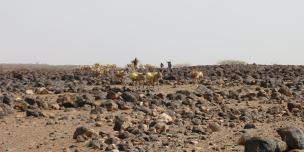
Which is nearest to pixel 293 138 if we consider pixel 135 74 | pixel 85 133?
pixel 85 133

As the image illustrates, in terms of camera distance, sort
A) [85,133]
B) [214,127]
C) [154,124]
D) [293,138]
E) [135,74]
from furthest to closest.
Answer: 1. [135,74]
2. [154,124]
3. [214,127]
4. [85,133]
5. [293,138]

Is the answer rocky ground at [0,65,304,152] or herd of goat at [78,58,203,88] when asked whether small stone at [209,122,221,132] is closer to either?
rocky ground at [0,65,304,152]

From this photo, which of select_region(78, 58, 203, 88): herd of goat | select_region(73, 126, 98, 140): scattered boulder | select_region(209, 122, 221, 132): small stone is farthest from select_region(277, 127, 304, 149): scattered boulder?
select_region(78, 58, 203, 88): herd of goat

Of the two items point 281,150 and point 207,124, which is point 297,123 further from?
point 281,150

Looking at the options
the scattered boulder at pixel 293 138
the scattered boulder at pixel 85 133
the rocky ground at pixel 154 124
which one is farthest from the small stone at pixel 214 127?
the scattered boulder at pixel 293 138

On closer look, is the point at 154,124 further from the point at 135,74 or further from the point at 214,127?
the point at 135,74

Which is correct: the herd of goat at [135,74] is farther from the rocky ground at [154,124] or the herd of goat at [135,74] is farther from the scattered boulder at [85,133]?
the scattered boulder at [85,133]

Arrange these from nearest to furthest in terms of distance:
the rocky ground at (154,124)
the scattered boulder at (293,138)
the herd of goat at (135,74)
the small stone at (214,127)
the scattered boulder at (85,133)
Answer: the scattered boulder at (293,138) → the rocky ground at (154,124) → the scattered boulder at (85,133) → the small stone at (214,127) → the herd of goat at (135,74)

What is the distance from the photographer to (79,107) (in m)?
14.4

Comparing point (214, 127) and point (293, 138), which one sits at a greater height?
point (293, 138)

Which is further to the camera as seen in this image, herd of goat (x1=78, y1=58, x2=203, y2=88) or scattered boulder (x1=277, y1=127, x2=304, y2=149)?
herd of goat (x1=78, y1=58, x2=203, y2=88)

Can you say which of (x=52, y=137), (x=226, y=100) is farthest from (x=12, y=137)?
(x=226, y=100)

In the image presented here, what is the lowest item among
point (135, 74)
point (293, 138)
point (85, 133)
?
point (85, 133)

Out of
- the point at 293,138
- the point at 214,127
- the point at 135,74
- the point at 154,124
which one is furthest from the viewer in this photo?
the point at 135,74
